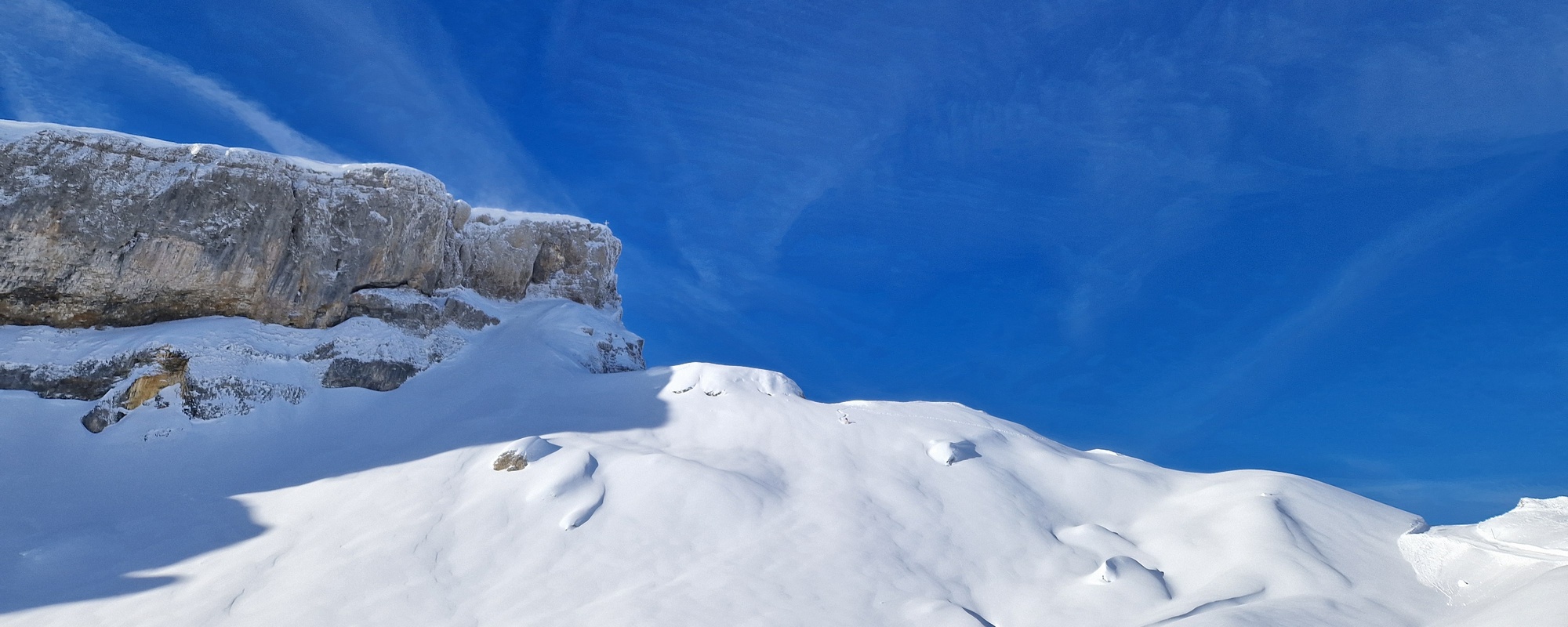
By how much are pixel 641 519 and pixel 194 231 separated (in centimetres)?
1623

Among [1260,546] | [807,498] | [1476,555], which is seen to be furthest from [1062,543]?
[1476,555]

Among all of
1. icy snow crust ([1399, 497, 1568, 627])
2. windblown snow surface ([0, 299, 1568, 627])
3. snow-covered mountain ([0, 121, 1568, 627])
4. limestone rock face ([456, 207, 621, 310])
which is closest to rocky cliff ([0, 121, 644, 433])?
snow-covered mountain ([0, 121, 1568, 627])

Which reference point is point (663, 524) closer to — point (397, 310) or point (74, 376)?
point (397, 310)

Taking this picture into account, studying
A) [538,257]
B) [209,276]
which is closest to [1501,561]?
[209,276]

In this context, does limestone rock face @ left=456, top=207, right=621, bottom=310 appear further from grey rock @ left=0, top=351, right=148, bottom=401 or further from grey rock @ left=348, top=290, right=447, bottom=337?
grey rock @ left=0, top=351, right=148, bottom=401

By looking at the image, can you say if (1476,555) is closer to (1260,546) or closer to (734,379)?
(1260,546)

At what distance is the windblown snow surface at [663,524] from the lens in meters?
10.7

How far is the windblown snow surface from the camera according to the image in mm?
10742

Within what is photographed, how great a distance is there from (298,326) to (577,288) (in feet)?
34.3

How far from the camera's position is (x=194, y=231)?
66.4ft

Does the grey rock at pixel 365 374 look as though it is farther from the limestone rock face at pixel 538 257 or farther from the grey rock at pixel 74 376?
the limestone rock face at pixel 538 257

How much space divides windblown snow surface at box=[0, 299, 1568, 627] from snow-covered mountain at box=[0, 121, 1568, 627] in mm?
64

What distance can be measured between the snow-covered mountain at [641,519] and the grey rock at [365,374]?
0.97ft

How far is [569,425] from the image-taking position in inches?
717
